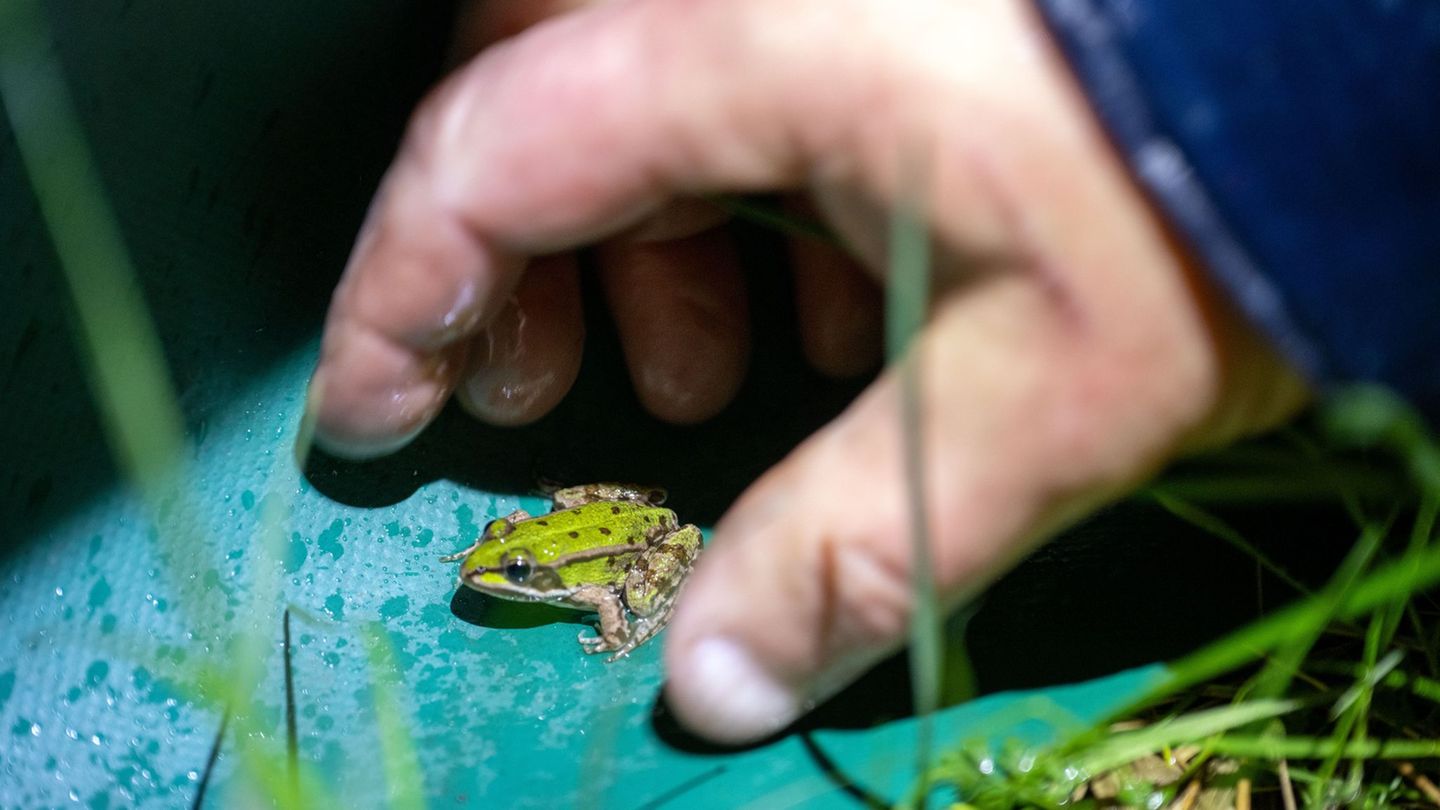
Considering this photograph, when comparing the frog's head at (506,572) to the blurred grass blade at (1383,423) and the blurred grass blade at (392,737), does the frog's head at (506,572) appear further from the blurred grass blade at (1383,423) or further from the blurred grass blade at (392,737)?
the blurred grass blade at (1383,423)

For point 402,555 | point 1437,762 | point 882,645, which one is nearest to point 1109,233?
point 882,645

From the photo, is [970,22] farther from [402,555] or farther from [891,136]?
[402,555]

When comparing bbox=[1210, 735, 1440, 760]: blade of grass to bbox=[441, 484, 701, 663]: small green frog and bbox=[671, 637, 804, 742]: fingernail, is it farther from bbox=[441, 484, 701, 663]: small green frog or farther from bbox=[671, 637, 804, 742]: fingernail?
bbox=[441, 484, 701, 663]: small green frog

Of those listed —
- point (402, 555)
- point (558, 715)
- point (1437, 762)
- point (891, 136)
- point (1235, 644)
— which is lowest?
point (1437, 762)

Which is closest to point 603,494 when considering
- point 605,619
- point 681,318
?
point 605,619

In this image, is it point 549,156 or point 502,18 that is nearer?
point 549,156

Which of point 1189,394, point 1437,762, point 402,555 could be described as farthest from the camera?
point 402,555

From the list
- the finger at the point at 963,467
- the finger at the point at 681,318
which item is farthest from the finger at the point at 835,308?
the finger at the point at 963,467

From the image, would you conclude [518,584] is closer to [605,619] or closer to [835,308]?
[605,619]

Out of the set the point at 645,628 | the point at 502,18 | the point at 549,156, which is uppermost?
the point at 502,18
